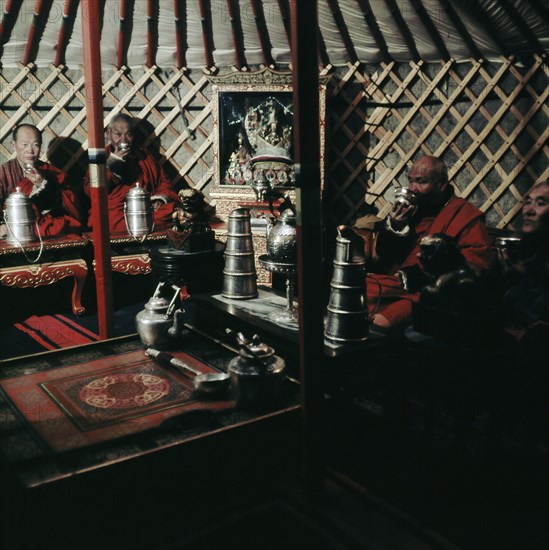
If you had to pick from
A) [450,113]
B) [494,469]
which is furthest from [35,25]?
[494,469]

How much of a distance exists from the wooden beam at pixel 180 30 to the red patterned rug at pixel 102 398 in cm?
214

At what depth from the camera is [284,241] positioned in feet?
5.20

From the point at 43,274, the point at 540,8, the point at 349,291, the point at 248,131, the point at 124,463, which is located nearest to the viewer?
the point at 124,463

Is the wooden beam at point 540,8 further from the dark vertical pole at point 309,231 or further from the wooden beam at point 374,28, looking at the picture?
the dark vertical pole at point 309,231

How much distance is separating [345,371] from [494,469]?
40 centimetres

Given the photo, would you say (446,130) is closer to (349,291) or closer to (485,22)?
(485,22)

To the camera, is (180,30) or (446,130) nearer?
(180,30)

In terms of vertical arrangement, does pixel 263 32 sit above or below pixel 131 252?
above

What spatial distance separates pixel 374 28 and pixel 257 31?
2.11 ft

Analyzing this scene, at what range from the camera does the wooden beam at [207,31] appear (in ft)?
10.0

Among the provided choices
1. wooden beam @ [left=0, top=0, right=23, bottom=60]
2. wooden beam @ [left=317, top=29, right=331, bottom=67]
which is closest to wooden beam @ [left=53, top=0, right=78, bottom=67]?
wooden beam @ [left=0, top=0, right=23, bottom=60]

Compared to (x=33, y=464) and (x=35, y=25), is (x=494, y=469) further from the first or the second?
(x=35, y=25)

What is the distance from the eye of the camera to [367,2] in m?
2.87

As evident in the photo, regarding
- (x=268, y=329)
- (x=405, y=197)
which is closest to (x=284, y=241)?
(x=268, y=329)
